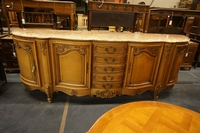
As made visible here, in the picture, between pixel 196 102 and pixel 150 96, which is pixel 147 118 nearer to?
pixel 150 96

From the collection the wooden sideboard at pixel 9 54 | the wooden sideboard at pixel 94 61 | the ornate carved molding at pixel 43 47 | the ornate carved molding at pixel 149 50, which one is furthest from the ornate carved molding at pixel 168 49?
the wooden sideboard at pixel 9 54

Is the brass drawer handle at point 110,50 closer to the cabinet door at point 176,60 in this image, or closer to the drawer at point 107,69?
the drawer at point 107,69

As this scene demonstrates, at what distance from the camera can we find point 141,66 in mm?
1567

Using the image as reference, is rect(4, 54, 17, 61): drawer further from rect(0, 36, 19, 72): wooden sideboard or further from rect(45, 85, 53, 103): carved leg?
rect(45, 85, 53, 103): carved leg

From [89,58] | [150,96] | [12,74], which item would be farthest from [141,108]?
[12,74]

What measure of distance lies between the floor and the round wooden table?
580mm

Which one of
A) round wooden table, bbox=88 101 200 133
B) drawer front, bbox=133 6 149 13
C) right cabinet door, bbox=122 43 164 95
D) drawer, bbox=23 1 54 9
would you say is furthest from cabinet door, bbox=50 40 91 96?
drawer front, bbox=133 6 149 13

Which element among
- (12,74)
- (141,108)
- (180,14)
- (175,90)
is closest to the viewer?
(141,108)

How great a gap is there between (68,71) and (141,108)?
2.96 feet

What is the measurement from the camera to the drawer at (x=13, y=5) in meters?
2.04

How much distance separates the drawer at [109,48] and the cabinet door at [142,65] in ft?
0.30

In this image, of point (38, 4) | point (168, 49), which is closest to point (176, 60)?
point (168, 49)

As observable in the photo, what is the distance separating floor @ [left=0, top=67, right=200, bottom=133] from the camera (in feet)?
4.29

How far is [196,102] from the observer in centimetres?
184
